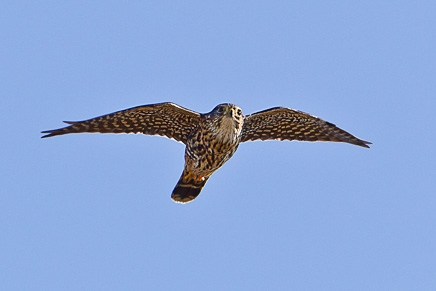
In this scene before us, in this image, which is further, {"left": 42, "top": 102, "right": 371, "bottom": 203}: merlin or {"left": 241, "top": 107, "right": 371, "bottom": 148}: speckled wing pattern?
{"left": 241, "top": 107, "right": 371, "bottom": 148}: speckled wing pattern

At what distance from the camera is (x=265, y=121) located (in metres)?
21.3

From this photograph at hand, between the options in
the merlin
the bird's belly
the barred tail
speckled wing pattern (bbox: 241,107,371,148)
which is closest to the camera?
the merlin

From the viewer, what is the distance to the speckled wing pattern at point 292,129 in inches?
835

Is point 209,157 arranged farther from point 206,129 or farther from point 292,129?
point 292,129

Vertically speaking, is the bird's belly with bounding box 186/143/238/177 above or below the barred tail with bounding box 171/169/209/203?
above

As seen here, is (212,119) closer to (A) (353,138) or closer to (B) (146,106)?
(B) (146,106)

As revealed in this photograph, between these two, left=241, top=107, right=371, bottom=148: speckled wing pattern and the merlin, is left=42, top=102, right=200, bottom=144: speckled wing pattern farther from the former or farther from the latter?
left=241, top=107, right=371, bottom=148: speckled wing pattern

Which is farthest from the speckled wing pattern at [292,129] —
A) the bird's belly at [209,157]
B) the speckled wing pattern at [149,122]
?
the speckled wing pattern at [149,122]

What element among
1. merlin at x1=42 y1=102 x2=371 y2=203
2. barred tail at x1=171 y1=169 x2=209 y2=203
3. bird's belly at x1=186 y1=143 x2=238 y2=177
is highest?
merlin at x1=42 y1=102 x2=371 y2=203

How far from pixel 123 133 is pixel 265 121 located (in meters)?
2.72

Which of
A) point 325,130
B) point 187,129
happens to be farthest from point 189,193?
point 325,130

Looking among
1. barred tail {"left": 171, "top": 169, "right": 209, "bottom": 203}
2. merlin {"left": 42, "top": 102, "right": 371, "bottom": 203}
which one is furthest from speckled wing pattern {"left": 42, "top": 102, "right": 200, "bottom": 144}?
barred tail {"left": 171, "top": 169, "right": 209, "bottom": 203}

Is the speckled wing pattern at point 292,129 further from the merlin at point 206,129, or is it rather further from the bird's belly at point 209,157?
the bird's belly at point 209,157

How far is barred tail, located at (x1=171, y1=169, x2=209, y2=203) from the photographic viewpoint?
70.9 ft
